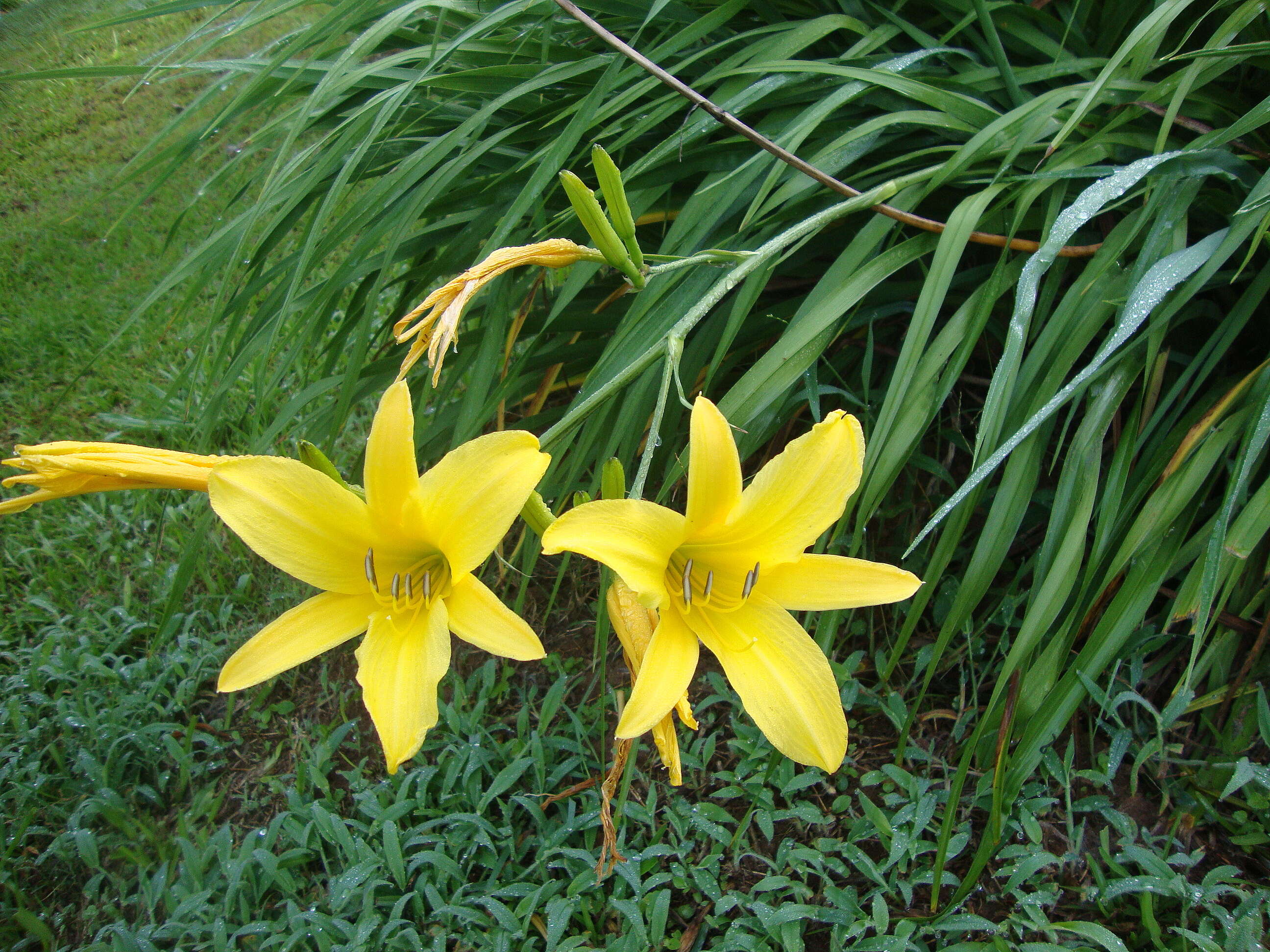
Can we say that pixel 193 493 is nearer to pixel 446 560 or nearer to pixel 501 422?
pixel 501 422

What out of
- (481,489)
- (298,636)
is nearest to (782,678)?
(481,489)

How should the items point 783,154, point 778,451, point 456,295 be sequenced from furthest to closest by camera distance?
point 778,451 → point 783,154 → point 456,295

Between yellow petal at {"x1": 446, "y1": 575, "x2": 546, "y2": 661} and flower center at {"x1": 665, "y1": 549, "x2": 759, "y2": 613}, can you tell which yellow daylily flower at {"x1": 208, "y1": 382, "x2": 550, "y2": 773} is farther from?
flower center at {"x1": 665, "y1": 549, "x2": 759, "y2": 613}

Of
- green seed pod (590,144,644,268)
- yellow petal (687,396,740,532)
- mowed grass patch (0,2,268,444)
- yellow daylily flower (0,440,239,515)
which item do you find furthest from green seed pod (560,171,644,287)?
mowed grass patch (0,2,268,444)

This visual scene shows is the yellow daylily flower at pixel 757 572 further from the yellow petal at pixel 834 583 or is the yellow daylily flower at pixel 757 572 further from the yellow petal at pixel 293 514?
the yellow petal at pixel 293 514

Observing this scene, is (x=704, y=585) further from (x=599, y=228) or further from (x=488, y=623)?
(x=599, y=228)

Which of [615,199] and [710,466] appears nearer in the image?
[710,466]

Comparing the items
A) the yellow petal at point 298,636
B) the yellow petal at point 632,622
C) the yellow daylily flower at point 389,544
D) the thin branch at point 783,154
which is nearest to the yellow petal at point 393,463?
the yellow daylily flower at point 389,544
